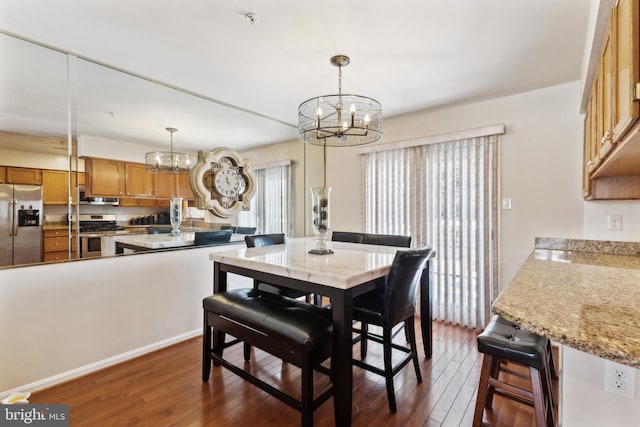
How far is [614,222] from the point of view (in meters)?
2.16

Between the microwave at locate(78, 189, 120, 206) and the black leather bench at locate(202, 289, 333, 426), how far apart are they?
1.24 m

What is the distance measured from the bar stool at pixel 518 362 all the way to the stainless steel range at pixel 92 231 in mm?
2698

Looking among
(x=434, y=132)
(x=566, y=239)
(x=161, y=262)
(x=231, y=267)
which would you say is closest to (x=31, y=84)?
(x=161, y=262)

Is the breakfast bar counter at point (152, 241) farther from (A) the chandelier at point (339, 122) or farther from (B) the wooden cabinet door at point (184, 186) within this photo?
(A) the chandelier at point (339, 122)

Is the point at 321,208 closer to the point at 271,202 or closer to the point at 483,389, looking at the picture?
the point at 483,389

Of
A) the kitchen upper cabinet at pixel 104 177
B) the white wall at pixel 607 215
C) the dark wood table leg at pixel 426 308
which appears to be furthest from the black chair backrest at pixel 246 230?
the white wall at pixel 607 215

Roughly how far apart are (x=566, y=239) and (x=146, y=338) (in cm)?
366

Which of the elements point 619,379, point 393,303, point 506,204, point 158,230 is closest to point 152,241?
point 158,230

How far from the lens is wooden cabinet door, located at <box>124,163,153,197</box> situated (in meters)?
2.57

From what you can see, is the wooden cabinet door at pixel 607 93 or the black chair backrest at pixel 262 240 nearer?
the wooden cabinet door at pixel 607 93

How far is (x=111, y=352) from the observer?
2326mm

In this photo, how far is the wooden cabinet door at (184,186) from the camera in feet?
9.15

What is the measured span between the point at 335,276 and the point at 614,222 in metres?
2.20

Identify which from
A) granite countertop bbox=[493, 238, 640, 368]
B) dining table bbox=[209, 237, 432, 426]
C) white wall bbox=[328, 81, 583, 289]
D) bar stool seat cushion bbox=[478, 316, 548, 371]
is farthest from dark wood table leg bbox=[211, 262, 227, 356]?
white wall bbox=[328, 81, 583, 289]
